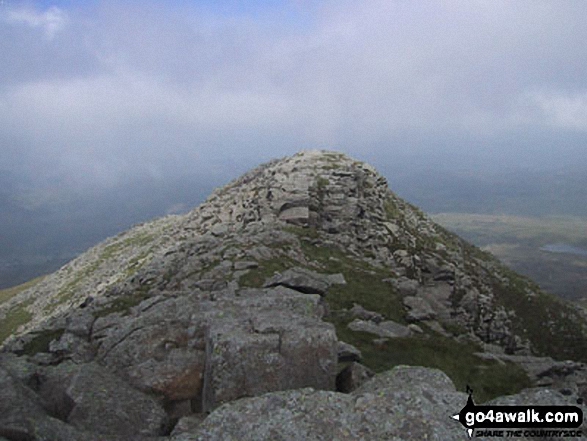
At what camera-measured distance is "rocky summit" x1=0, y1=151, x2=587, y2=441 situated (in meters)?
16.8

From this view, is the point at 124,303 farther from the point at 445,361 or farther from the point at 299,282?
the point at 445,361

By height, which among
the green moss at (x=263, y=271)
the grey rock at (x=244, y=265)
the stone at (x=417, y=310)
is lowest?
the stone at (x=417, y=310)

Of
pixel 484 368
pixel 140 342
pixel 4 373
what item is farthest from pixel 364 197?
pixel 4 373

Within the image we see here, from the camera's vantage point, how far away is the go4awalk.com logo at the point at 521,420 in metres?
16.0

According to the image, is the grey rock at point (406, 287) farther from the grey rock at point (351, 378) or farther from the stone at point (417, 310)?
the grey rock at point (351, 378)

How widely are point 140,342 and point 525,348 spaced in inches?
2083

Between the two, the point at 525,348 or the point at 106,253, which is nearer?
the point at 525,348

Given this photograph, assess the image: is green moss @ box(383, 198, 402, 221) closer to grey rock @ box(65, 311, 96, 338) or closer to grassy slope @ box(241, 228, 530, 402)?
→ grassy slope @ box(241, 228, 530, 402)

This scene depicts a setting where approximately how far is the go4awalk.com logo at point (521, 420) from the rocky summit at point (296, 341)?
531 millimetres

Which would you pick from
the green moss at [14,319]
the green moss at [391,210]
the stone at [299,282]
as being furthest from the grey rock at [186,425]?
the green moss at [14,319]

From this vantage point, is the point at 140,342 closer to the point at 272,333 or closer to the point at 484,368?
the point at 272,333

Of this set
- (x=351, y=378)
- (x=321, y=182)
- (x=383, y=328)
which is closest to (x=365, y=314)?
(x=383, y=328)

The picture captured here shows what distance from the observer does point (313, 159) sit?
93.2 meters

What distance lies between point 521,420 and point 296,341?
9.73 metres
